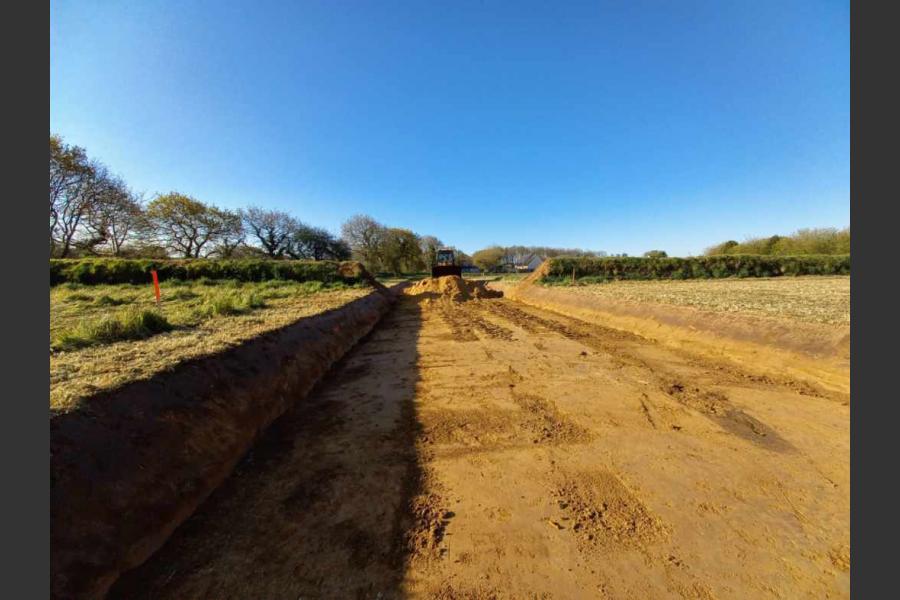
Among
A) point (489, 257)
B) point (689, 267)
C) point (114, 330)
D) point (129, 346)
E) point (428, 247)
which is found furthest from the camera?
point (489, 257)

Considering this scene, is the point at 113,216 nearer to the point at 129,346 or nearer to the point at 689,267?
the point at 129,346

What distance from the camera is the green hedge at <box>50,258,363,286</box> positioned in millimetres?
16869

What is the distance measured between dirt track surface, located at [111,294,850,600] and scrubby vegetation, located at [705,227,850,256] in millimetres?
45540

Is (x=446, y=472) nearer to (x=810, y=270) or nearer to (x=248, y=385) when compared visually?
(x=248, y=385)

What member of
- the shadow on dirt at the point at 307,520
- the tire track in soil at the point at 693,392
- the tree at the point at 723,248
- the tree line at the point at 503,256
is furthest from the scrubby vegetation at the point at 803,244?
the shadow on dirt at the point at 307,520

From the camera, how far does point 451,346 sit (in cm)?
757

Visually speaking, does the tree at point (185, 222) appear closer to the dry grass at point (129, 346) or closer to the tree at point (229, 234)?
the tree at point (229, 234)

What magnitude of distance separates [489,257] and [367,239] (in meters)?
29.9

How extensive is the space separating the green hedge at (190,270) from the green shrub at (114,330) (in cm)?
1412

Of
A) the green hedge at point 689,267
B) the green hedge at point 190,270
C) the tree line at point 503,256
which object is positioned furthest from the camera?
the tree line at point 503,256

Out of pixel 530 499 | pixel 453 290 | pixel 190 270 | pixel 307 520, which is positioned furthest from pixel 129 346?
pixel 190 270

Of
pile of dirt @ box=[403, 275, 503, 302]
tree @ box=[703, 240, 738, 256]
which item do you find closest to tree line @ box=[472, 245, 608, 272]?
tree @ box=[703, 240, 738, 256]

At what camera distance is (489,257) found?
67875mm

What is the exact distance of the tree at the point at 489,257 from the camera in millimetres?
65844
